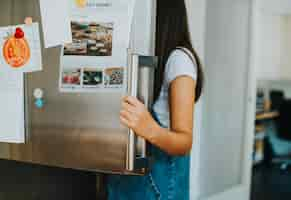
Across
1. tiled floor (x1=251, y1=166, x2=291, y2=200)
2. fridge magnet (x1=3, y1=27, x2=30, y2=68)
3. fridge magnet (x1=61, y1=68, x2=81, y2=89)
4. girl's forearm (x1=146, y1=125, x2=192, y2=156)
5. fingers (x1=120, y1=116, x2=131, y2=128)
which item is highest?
fridge magnet (x1=3, y1=27, x2=30, y2=68)

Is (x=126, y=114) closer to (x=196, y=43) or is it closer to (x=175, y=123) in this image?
(x=175, y=123)

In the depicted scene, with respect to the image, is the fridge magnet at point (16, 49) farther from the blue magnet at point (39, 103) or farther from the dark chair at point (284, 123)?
the dark chair at point (284, 123)

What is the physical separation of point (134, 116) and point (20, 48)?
370mm

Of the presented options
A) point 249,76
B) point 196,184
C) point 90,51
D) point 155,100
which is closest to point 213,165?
point 196,184

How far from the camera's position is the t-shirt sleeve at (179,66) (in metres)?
0.91

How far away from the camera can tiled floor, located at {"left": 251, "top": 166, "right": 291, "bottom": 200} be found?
348cm

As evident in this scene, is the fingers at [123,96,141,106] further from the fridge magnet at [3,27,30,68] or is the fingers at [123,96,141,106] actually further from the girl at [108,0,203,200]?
the fridge magnet at [3,27,30,68]

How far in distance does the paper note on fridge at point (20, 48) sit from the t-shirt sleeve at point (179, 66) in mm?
327

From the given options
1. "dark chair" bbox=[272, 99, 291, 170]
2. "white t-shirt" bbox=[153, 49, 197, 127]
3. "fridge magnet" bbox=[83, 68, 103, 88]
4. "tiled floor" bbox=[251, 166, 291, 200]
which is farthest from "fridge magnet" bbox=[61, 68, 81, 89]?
"dark chair" bbox=[272, 99, 291, 170]

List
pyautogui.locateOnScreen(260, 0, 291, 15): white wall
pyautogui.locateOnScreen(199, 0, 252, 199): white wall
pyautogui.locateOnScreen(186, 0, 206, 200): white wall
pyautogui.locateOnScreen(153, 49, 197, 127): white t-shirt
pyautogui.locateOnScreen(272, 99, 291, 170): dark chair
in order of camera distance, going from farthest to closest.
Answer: pyautogui.locateOnScreen(260, 0, 291, 15): white wall < pyautogui.locateOnScreen(272, 99, 291, 170): dark chair < pyautogui.locateOnScreen(199, 0, 252, 199): white wall < pyautogui.locateOnScreen(186, 0, 206, 200): white wall < pyautogui.locateOnScreen(153, 49, 197, 127): white t-shirt

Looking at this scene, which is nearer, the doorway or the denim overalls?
the denim overalls

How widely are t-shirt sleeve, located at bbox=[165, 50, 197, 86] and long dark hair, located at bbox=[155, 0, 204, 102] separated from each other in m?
0.02

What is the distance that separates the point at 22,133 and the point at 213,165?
229cm

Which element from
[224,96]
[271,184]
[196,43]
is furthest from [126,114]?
[271,184]
